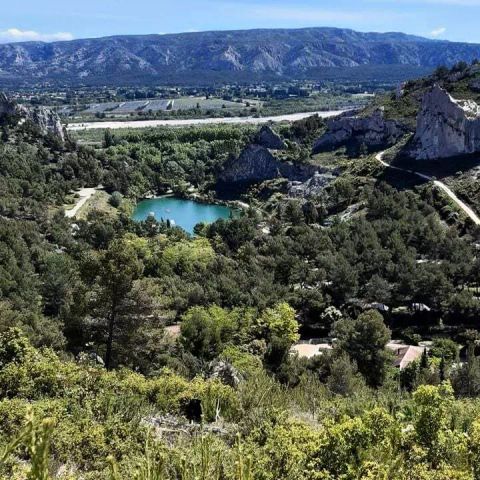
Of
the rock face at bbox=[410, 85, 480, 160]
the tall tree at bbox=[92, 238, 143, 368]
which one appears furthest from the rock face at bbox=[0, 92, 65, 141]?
the tall tree at bbox=[92, 238, 143, 368]

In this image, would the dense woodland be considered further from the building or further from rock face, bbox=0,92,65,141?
rock face, bbox=0,92,65,141

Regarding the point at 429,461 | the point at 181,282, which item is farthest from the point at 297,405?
the point at 181,282

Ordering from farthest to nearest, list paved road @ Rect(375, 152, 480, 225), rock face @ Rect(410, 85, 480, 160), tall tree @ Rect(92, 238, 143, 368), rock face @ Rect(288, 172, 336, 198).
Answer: rock face @ Rect(288, 172, 336, 198) < rock face @ Rect(410, 85, 480, 160) < paved road @ Rect(375, 152, 480, 225) < tall tree @ Rect(92, 238, 143, 368)

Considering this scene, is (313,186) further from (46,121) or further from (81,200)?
(46,121)

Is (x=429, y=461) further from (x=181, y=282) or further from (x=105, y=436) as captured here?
(x=181, y=282)

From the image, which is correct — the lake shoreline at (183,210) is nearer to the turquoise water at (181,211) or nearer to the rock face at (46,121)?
the turquoise water at (181,211)

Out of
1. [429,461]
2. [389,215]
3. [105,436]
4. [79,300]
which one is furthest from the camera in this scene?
[389,215]

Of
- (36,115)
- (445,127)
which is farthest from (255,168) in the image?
(36,115)
